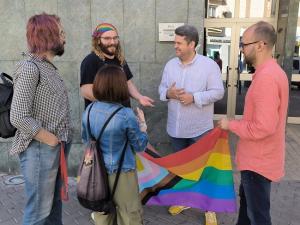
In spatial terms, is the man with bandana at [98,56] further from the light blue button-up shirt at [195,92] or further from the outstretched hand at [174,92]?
the light blue button-up shirt at [195,92]

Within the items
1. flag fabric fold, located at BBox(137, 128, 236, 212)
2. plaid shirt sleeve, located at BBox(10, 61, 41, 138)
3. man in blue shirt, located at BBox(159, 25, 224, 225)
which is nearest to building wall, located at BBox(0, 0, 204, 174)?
man in blue shirt, located at BBox(159, 25, 224, 225)

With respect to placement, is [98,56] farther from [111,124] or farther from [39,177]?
[39,177]

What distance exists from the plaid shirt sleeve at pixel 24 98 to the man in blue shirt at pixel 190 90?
150 centimetres

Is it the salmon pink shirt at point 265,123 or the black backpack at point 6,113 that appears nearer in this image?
the salmon pink shirt at point 265,123

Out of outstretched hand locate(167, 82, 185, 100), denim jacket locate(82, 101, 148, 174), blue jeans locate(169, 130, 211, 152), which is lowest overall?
blue jeans locate(169, 130, 211, 152)

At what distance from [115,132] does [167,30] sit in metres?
2.29

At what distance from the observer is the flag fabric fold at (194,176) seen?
3330 mm

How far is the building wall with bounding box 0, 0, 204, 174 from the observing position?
4453 mm

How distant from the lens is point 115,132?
2.53 meters

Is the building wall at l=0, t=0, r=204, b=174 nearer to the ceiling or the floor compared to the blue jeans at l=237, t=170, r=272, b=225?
nearer to the ceiling

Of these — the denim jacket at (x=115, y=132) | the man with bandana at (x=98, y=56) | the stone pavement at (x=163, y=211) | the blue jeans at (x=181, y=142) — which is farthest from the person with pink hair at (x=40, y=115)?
the blue jeans at (x=181, y=142)

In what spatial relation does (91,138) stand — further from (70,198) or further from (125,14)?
(125,14)

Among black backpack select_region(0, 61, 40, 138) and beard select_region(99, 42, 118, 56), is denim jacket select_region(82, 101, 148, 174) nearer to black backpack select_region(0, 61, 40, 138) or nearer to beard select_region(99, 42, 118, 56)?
black backpack select_region(0, 61, 40, 138)

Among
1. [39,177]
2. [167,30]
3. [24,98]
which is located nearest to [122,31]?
[167,30]
